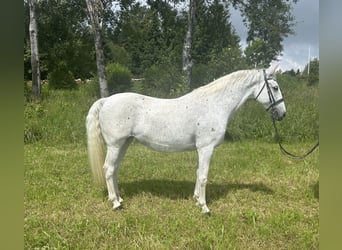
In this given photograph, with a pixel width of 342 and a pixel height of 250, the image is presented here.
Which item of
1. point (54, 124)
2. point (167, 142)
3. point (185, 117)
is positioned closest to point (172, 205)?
point (167, 142)

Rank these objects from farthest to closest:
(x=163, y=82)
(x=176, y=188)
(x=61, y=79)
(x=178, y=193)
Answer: (x=61, y=79) < (x=163, y=82) < (x=176, y=188) < (x=178, y=193)

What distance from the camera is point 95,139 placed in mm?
3490

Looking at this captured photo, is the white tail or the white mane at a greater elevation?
the white mane

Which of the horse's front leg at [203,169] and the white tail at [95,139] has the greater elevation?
the white tail at [95,139]

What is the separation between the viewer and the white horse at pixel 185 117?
3.31 meters

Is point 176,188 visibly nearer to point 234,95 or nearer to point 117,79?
point 234,95

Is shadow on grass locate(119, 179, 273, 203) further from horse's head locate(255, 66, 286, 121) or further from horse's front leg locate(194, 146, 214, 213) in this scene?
horse's head locate(255, 66, 286, 121)

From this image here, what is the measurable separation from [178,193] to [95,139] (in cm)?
121

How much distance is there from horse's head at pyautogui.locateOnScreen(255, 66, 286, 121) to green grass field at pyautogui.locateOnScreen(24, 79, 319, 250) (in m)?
0.69

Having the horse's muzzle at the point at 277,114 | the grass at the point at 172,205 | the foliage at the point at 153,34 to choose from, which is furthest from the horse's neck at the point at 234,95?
the foliage at the point at 153,34

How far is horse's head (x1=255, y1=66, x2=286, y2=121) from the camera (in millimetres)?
3344

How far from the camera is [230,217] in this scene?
3271mm
